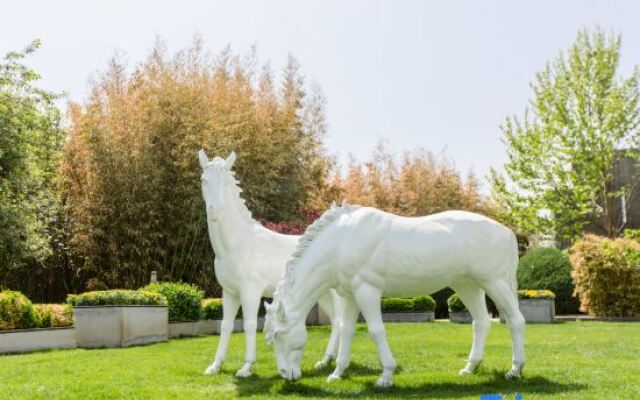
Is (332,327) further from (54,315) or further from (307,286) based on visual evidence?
(54,315)

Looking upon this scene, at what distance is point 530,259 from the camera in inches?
844

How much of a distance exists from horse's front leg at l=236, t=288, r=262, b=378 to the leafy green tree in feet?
30.2

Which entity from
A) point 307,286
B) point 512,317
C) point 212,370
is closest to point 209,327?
point 212,370

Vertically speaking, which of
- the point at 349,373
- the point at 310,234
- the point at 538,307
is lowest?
the point at 349,373

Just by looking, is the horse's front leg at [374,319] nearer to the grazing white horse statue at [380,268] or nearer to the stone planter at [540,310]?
the grazing white horse statue at [380,268]

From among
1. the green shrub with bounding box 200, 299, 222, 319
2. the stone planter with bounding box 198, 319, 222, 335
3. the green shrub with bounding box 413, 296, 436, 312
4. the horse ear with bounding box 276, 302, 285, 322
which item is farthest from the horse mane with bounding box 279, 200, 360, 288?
the green shrub with bounding box 413, 296, 436, 312

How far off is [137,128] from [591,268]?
40.9ft

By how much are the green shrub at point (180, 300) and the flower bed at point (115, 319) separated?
1314 mm

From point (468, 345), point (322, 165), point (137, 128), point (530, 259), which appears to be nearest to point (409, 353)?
point (468, 345)

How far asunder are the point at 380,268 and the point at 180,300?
840 cm

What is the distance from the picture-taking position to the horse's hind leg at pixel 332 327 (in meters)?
9.19

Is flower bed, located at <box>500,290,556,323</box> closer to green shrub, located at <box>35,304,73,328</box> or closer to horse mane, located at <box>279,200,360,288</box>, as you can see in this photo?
green shrub, located at <box>35,304,73,328</box>

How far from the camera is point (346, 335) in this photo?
25.8ft

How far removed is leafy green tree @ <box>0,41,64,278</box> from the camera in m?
16.1
